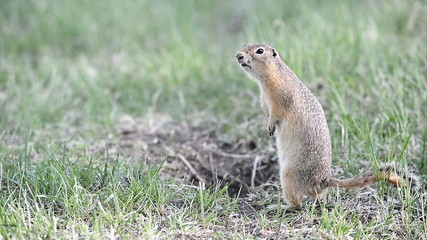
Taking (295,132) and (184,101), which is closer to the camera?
(295,132)

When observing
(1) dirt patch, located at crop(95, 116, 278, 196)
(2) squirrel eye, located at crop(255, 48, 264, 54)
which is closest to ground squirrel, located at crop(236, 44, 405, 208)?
(2) squirrel eye, located at crop(255, 48, 264, 54)

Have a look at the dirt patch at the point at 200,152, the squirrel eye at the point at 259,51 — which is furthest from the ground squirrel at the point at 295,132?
the dirt patch at the point at 200,152

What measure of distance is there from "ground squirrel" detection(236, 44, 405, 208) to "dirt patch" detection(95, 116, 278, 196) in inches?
19.8

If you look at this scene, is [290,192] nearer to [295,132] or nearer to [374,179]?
[295,132]

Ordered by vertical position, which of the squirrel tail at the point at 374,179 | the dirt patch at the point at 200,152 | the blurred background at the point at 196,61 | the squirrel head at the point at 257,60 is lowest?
the dirt patch at the point at 200,152

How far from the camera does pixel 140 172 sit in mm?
3957

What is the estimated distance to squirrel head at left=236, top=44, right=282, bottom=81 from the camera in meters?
3.92

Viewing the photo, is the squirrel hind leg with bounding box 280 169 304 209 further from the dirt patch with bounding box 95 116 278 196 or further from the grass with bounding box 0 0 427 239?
the dirt patch with bounding box 95 116 278 196

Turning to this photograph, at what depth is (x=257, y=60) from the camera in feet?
12.9

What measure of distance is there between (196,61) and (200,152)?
1724 mm

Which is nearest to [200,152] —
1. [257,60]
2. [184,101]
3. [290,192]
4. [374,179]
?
[184,101]

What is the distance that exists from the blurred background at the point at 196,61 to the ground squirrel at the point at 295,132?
0.64 m

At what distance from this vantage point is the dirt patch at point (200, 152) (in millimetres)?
4586

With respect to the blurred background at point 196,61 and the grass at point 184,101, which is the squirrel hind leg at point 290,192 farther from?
the blurred background at point 196,61
